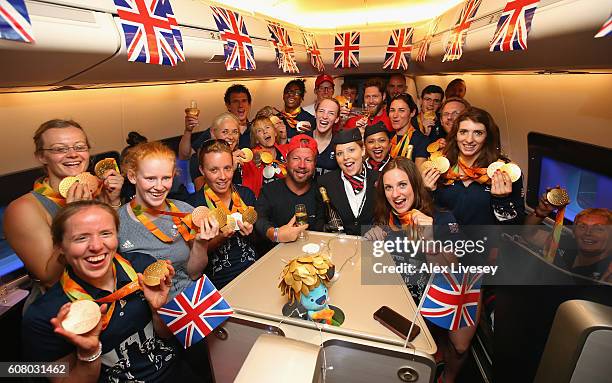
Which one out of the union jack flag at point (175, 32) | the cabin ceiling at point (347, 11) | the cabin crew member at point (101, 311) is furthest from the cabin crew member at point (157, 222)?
the cabin ceiling at point (347, 11)

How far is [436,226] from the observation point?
2.67 m

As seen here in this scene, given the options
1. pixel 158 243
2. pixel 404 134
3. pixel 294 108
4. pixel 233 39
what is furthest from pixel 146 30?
pixel 294 108

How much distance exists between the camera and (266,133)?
470cm

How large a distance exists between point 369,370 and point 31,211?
8.20 feet

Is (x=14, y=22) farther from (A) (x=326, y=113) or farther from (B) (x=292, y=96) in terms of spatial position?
(B) (x=292, y=96)

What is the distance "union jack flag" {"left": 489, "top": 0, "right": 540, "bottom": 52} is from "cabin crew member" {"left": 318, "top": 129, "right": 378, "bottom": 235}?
4.98 feet

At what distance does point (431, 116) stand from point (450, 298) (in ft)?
12.9

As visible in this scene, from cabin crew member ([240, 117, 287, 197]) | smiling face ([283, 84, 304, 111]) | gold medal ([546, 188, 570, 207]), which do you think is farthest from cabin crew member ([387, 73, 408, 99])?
gold medal ([546, 188, 570, 207])

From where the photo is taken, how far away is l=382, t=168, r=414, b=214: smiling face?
2.81m

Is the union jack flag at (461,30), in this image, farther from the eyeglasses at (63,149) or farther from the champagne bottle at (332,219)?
the eyeglasses at (63,149)

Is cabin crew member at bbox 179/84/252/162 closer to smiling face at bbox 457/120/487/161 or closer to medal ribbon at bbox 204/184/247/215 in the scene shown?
medal ribbon at bbox 204/184/247/215

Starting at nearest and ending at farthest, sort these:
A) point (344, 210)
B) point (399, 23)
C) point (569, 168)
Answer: point (344, 210) → point (569, 168) → point (399, 23)

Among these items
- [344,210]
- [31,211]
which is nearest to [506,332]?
[344,210]

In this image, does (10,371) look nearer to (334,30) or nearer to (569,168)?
(569,168)
